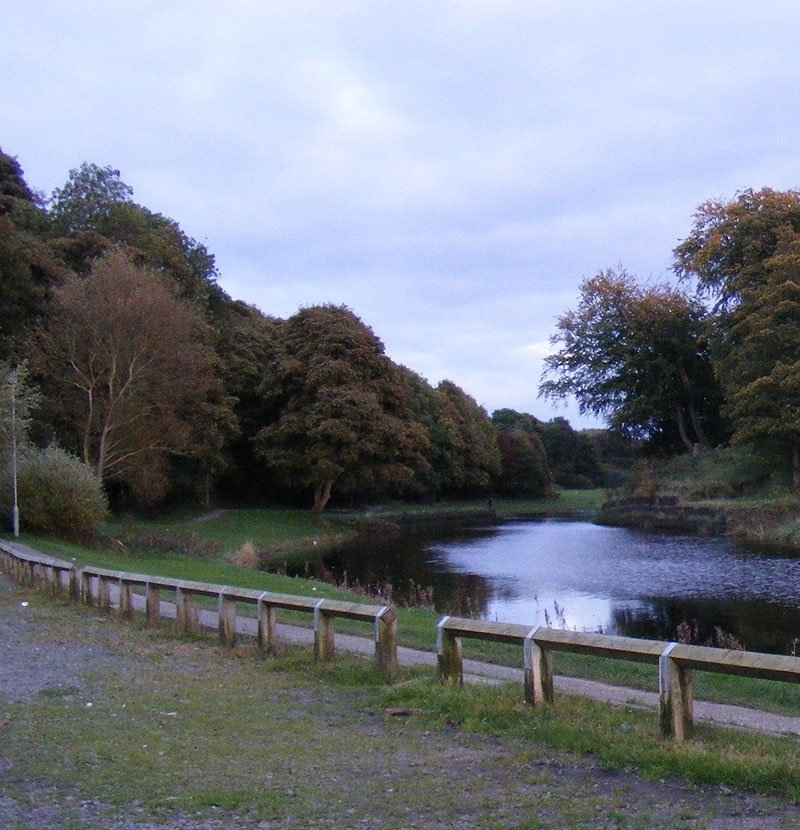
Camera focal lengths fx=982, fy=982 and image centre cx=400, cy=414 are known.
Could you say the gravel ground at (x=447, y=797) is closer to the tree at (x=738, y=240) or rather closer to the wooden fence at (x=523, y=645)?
the wooden fence at (x=523, y=645)

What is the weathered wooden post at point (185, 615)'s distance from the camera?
12.1 meters

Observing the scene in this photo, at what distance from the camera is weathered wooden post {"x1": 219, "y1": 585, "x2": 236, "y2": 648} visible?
10977 millimetres

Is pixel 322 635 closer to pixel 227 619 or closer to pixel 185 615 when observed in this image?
pixel 227 619

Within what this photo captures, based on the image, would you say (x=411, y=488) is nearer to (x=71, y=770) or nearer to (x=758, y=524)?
(x=758, y=524)

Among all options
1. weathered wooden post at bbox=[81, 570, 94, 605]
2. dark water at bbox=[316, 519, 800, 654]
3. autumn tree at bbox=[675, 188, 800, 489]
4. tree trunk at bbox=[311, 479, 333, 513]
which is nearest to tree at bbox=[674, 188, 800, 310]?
autumn tree at bbox=[675, 188, 800, 489]

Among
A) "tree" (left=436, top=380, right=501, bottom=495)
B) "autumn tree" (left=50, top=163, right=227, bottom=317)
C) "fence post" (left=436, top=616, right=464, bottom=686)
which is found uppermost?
"autumn tree" (left=50, top=163, right=227, bottom=317)

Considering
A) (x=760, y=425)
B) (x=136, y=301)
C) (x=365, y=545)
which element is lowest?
(x=365, y=545)

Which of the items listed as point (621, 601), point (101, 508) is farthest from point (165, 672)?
point (101, 508)

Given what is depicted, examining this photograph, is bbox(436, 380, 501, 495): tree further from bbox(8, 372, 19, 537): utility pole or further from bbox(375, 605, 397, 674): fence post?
bbox(375, 605, 397, 674): fence post

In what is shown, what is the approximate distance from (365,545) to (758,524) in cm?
1747

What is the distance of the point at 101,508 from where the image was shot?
33.3 m

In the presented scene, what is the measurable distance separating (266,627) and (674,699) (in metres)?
5.26

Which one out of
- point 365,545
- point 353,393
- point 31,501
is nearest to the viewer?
point 31,501

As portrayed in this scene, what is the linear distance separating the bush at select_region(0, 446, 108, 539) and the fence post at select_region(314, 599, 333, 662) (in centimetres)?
2509
